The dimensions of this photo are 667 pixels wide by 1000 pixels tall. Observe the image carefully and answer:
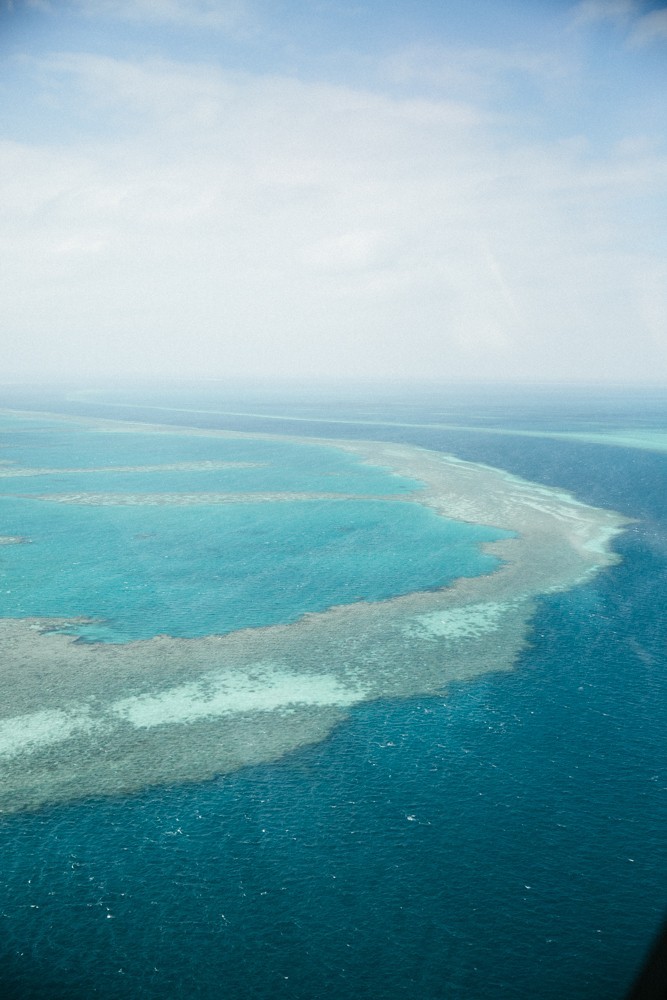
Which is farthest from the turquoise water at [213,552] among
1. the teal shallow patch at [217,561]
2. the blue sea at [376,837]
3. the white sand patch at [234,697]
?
the white sand patch at [234,697]

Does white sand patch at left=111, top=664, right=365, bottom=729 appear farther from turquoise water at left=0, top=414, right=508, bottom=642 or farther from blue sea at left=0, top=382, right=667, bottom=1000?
turquoise water at left=0, top=414, right=508, bottom=642

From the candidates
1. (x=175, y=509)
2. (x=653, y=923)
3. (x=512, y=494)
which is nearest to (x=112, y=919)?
(x=653, y=923)

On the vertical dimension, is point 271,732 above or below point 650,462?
below

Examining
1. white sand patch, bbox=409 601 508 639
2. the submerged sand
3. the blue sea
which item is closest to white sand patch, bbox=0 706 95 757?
the submerged sand

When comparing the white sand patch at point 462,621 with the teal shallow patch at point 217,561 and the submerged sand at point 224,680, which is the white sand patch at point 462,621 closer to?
the submerged sand at point 224,680

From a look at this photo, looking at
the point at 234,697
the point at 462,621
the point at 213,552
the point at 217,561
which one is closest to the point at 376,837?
the point at 234,697

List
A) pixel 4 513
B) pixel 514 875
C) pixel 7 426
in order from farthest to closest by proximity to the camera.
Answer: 1. pixel 7 426
2. pixel 4 513
3. pixel 514 875

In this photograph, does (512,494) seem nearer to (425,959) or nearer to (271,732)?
(271,732)

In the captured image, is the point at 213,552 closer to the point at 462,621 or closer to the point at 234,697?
the point at 462,621
